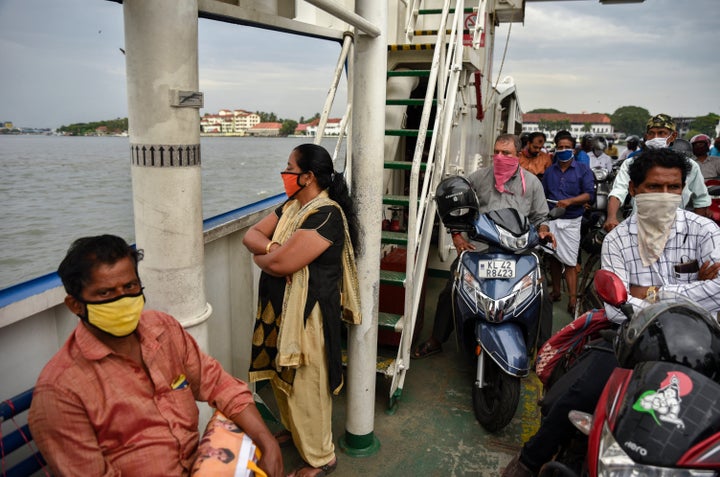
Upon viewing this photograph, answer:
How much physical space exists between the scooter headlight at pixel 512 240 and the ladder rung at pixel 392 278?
0.71 metres

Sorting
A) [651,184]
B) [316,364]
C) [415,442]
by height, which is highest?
[651,184]

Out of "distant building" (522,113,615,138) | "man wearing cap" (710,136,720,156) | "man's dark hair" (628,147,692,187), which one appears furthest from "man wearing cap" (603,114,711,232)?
"distant building" (522,113,615,138)

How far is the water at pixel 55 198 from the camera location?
241 centimetres

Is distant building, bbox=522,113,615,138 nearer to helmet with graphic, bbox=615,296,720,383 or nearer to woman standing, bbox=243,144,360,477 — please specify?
woman standing, bbox=243,144,360,477

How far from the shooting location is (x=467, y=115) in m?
5.87

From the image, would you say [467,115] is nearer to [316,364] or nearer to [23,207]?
[316,364]

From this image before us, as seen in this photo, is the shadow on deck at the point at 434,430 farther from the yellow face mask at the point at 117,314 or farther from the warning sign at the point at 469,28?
the warning sign at the point at 469,28

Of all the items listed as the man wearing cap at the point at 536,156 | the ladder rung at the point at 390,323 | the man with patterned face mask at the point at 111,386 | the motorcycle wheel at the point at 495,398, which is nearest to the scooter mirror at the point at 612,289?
the motorcycle wheel at the point at 495,398

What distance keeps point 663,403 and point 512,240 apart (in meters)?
1.91

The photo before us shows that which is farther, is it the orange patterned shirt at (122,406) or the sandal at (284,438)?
the sandal at (284,438)

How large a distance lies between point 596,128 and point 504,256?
393 feet

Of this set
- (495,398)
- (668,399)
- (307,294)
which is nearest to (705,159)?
(495,398)

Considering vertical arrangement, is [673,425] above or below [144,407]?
above

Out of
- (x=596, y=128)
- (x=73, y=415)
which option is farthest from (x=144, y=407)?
(x=596, y=128)
